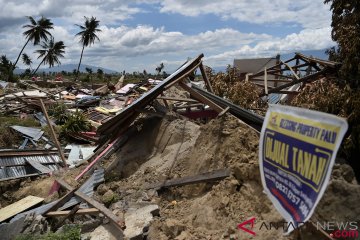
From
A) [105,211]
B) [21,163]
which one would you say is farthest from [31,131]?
[105,211]

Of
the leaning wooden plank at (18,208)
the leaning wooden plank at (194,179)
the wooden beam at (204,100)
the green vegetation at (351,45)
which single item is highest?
the green vegetation at (351,45)

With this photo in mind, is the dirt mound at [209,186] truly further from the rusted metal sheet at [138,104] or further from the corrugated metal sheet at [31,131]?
the corrugated metal sheet at [31,131]

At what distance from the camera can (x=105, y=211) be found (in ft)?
23.3

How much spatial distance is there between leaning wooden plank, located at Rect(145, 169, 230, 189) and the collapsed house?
20 millimetres

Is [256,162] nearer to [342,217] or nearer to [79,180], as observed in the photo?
[342,217]

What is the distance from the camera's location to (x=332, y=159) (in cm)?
275

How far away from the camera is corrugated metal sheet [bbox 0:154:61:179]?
10695mm

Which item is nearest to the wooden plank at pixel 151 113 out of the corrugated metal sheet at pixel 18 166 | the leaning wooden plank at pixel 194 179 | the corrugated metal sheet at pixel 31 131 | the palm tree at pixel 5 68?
the leaning wooden plank at pixel 194 179

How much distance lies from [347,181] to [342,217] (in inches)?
23.4

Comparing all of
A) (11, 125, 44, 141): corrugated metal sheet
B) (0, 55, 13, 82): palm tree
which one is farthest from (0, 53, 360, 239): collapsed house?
(0, 55, 13, 82): palm tree

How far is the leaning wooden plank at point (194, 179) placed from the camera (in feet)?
21.8

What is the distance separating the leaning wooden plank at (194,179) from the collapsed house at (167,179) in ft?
0.06

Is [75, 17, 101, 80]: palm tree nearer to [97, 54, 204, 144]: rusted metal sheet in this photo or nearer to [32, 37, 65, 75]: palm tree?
[32, 37, 65, 75]: palm tree

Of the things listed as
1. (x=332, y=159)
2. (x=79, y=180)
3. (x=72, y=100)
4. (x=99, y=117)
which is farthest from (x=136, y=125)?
(x=72, y=100)
